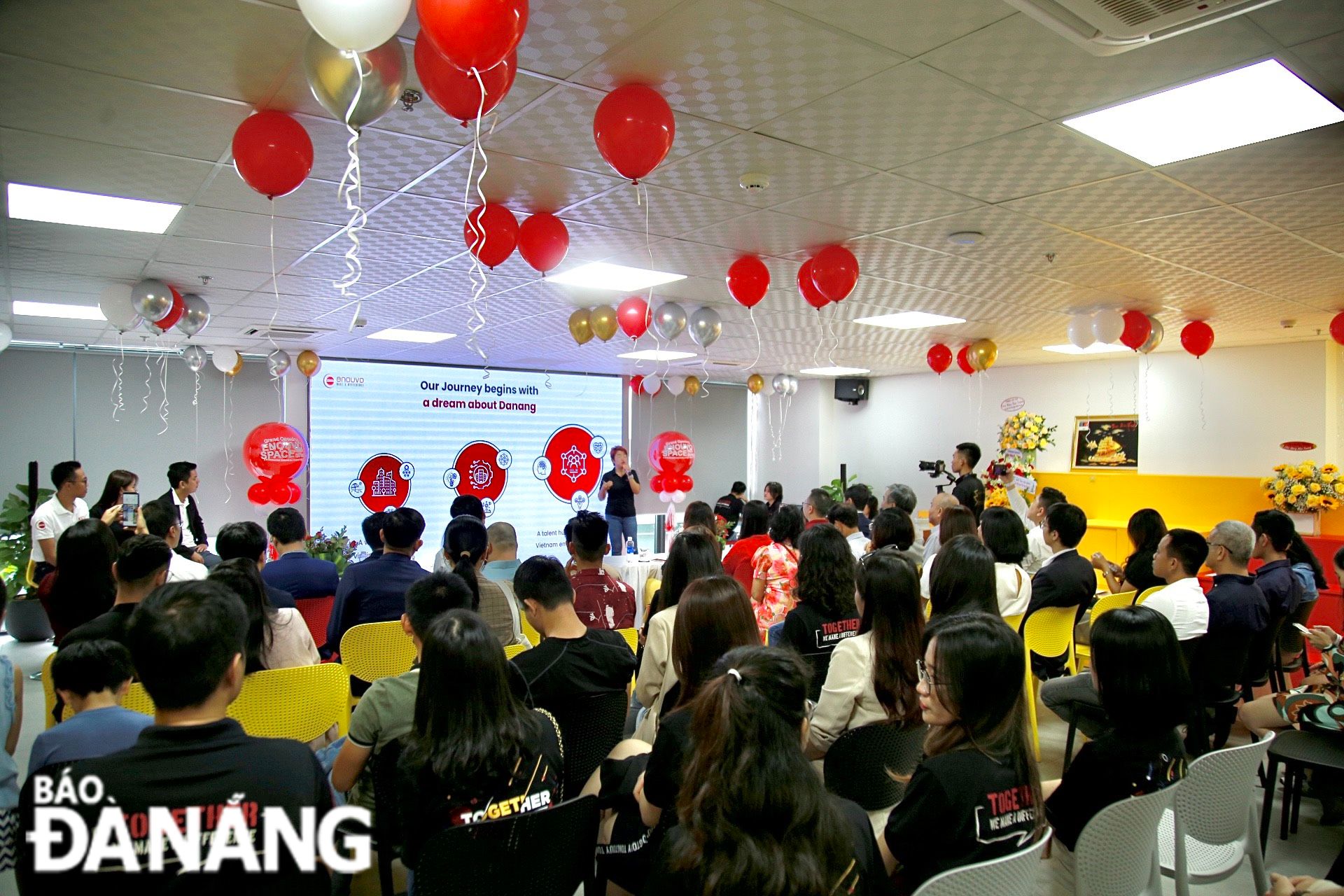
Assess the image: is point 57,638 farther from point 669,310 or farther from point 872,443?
point 872,443

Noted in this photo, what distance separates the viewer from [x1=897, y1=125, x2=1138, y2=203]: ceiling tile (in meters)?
2.98

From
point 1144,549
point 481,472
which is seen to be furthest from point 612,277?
point 481,472

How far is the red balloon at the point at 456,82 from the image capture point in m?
2.05

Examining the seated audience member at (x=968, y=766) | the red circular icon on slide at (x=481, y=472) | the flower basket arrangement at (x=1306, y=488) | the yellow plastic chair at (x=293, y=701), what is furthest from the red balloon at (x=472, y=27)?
the flower basket arrangement at (x=1306, y=488)

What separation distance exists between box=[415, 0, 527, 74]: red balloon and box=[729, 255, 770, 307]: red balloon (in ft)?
9.33

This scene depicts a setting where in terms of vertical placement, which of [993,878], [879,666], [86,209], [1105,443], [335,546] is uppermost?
[86,209]

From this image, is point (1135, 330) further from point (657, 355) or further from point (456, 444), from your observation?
point (456, 444)

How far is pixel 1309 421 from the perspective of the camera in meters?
7.91

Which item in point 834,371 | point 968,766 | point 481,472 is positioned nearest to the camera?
point 968,766

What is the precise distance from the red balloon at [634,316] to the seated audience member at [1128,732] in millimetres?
3739

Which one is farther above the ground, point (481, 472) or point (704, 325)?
point (704, 325)

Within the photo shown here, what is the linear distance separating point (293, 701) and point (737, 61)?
8.20 ft

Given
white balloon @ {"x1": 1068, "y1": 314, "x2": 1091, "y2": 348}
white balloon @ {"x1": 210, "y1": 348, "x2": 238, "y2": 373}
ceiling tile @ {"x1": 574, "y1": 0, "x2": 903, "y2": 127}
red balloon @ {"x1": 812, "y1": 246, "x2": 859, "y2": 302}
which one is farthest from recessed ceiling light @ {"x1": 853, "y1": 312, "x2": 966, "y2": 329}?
white balloon @ {"x1": 210, "y1": 348, "x2": 238, "y2": 373}

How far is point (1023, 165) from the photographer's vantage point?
3.25 metres
